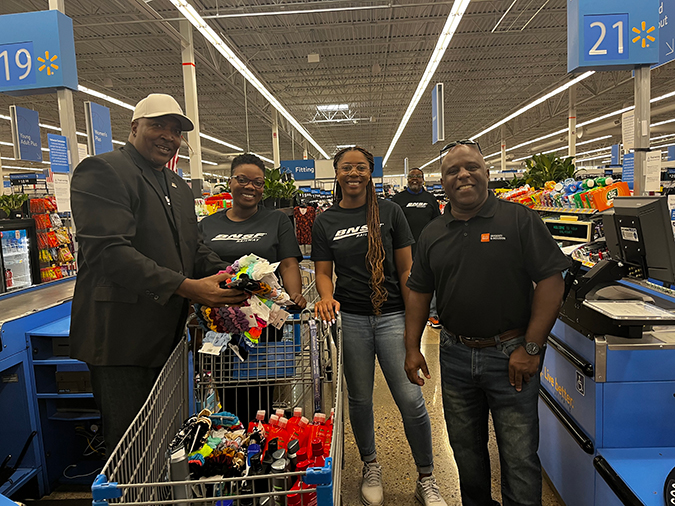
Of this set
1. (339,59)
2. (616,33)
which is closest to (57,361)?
(616,33)

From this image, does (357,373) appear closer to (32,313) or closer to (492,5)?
(32,313)

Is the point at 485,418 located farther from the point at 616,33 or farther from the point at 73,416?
the point at 616,33

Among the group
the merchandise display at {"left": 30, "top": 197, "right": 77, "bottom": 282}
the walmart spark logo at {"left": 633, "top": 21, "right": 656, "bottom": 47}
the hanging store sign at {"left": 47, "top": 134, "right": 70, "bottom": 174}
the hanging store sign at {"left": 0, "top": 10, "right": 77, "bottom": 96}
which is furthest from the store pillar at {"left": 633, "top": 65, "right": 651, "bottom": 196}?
the merchandise display at {"left": 30, "top": 197, "right": 77, "bottom": 282}

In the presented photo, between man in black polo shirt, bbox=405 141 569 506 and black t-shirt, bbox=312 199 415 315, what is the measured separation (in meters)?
0.36

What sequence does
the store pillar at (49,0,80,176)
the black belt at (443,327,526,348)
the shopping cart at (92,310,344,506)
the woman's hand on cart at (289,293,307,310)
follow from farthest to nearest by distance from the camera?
the store pillar at (49,0,80,176), the woman's hand on cart at (289,293,307,310), the black belt at (443,327,526,348), the shopping cart at (92,310,344,506)

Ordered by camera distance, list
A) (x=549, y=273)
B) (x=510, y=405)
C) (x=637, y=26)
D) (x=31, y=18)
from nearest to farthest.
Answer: (x=549, y=273) → (x=510, y=405) → (x=637, y=26) → (x=31, y=18)

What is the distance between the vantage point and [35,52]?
409 cm

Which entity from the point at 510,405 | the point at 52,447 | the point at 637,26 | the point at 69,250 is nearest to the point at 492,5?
the point at 637,26

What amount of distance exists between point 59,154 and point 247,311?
407 cm

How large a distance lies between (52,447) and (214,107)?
642 inches

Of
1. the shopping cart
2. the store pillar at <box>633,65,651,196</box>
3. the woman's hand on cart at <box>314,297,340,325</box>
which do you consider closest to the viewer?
the shopping cart

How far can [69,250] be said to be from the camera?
6410 mm

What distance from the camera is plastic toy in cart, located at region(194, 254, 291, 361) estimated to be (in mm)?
1452

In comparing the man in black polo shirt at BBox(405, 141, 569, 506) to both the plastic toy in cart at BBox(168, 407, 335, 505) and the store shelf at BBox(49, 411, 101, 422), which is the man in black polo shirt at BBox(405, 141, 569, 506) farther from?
the store shelf at BBox(49, 411, 101, 422)
